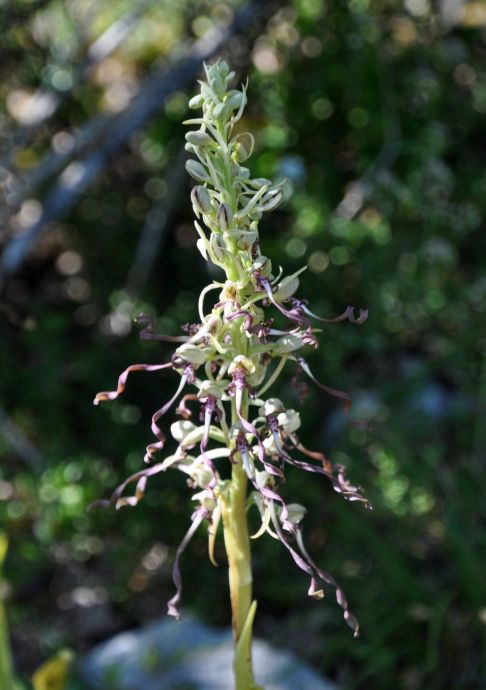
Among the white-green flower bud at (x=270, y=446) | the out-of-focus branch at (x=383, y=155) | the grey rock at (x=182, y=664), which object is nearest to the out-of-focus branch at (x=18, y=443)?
the grey rock at (x=182, y=664)

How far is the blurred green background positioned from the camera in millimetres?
3074

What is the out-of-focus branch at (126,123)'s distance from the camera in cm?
311

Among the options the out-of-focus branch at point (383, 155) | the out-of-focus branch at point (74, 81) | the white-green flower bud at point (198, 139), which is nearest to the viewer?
the white-green flower bud at point (198, 139)

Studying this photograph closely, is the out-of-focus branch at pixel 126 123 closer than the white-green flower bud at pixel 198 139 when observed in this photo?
No

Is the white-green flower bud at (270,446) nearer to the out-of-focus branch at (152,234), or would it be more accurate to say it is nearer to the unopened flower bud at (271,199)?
the unopened flower bud at (271,199)

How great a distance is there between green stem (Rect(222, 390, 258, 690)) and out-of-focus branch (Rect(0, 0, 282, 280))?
2132mm

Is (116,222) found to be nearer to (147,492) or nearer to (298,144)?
(298,144)

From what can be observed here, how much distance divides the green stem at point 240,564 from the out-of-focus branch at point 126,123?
7.00 feet

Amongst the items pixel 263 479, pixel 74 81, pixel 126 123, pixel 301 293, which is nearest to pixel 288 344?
pixel 263 479

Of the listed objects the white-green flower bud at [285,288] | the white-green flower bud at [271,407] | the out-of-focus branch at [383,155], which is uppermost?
the white-green flower bud at [285,288]

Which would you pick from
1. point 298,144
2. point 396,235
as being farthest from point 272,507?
point 298,144

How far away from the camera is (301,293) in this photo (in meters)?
3.31

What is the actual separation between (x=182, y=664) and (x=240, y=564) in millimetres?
1735

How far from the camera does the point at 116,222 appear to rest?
3.85m
